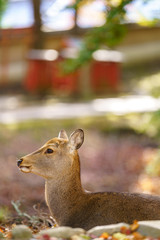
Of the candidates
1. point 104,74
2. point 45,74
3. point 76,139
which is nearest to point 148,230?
point 76,139

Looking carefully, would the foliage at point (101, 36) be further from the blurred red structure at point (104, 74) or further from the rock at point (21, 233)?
the blurred red structure at point (104, 74)

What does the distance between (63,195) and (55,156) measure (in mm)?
373

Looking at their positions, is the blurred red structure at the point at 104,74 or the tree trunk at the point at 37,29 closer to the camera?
the blurred red structure at the point at 104,74

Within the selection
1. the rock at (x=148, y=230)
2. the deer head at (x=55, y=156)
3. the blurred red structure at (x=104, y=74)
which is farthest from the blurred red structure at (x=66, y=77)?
the rock at (x=148, y=230)

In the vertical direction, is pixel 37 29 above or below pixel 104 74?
above

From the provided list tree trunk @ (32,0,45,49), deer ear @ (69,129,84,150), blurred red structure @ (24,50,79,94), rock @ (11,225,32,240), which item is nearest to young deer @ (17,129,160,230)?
deer ear @ (69,129,84,150)

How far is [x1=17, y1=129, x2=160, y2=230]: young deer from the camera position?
17.4 feet

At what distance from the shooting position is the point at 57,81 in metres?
18.9

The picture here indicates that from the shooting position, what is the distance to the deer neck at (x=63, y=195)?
548 cm

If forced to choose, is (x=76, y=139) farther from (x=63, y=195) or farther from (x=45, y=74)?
(x=45, y=74)

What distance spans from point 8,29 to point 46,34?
1.45 metres

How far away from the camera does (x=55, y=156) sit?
545 cm

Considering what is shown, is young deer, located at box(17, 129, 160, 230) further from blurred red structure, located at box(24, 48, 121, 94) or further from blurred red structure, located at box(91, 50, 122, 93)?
blurred red structure, located at box(91, 50, 122, 93)

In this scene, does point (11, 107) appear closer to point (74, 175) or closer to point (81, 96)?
point (81, 96)
